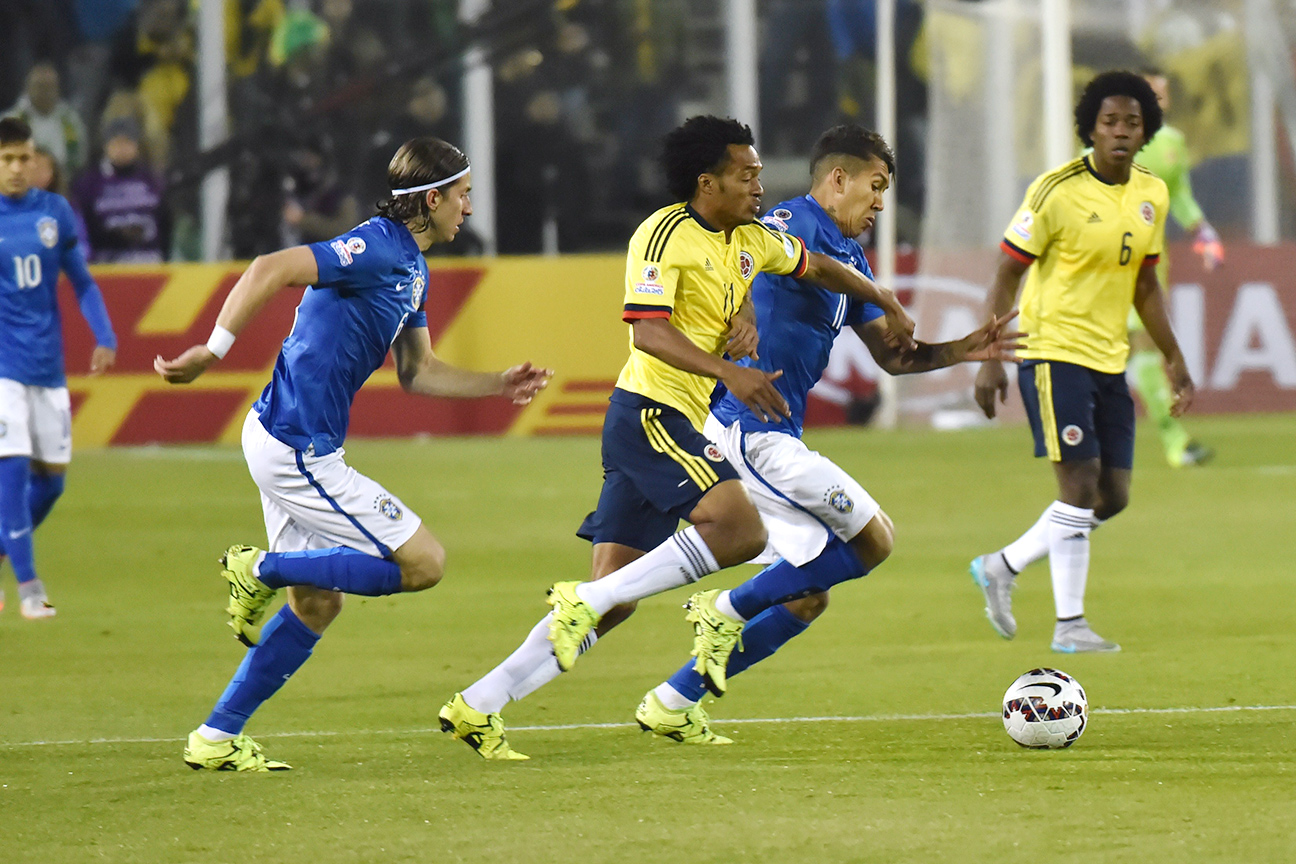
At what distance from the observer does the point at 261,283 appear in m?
5.32

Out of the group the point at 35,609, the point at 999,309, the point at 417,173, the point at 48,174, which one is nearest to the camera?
the point at 417,173

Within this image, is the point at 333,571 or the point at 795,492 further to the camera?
the point at 795,492

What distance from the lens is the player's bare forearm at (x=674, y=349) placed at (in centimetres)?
557

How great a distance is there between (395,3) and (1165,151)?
10752 millimetres

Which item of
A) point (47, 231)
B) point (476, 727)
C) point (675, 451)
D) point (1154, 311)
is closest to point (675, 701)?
point (476, 727)

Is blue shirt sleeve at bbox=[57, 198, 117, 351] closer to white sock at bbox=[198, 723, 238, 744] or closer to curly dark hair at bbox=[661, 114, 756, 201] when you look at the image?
white sock at bbox=[198, 723, 238, 744]

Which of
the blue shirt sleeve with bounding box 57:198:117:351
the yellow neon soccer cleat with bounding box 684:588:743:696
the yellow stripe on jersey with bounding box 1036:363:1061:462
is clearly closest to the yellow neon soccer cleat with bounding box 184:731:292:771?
the yellow neon soccer cleat with bounding box 684:588:743:696

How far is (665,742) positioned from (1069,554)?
2.43 m

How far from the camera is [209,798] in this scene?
527cm

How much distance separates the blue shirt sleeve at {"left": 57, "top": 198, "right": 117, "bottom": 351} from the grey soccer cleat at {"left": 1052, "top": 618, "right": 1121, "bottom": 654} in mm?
4371

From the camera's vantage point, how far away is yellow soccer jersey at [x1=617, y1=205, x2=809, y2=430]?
566 centimetres

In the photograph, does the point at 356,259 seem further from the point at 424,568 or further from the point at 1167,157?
the point at 1167,157

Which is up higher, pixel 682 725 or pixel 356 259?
pixel 356 259

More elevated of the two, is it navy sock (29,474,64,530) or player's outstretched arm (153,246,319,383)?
player's outstretched arm (153,246,319,383)
